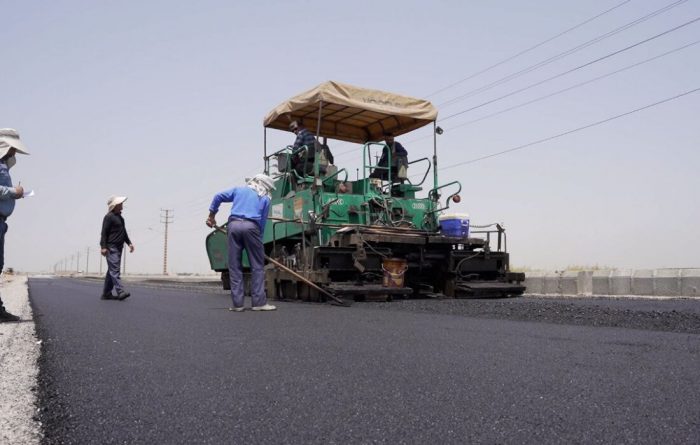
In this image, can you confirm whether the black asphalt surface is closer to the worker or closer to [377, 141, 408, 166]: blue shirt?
the worker

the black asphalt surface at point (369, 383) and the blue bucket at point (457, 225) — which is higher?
the blue bucket at point (457, 225)

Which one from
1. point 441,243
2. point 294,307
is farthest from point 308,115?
point 294,307

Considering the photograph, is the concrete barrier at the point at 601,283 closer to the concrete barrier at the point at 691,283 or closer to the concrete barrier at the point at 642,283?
the concrete barrier at the point at 642,283

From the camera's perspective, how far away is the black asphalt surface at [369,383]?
90.1 inches

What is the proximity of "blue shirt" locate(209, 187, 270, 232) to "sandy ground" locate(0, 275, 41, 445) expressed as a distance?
3288 mm

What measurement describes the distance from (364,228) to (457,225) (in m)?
1.76

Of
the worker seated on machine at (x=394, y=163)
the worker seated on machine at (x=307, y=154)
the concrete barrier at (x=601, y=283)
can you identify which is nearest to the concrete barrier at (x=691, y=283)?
the concrete barrier at (x=601, y=283)

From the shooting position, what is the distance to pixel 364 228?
9438 millimetres

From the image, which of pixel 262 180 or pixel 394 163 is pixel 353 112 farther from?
pixel 262 180

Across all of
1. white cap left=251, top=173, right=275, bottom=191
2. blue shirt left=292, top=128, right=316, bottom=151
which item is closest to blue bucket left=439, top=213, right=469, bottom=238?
blue shirt left=292, top=128, right=316, bottom=151

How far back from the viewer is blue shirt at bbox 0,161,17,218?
18.2 feet

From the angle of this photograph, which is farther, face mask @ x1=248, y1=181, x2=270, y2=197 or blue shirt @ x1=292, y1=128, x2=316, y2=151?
blue shirt @ x1=292, y1=128, x2=316, y2=151

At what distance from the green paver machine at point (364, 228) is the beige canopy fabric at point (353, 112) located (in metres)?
0.02

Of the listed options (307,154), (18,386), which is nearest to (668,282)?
(307,154)
